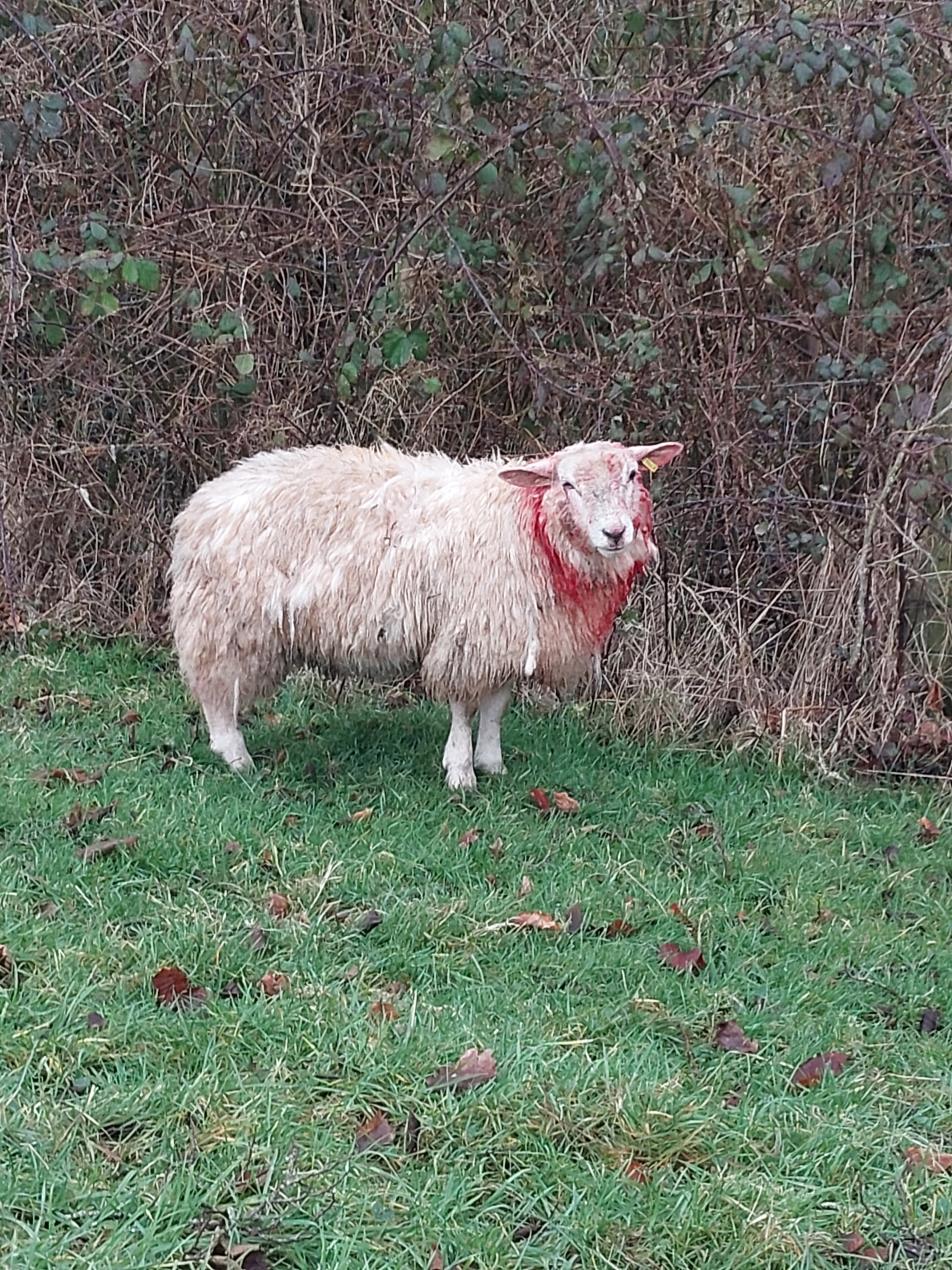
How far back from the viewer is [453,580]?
5.16 metres

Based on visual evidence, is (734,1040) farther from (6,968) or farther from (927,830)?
(927,830)

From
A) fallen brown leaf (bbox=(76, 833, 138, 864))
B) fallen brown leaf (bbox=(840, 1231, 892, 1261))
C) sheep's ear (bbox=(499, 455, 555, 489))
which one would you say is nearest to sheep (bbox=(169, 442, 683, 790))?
sheep's ear (bbox=(499, 455, 555, 489))

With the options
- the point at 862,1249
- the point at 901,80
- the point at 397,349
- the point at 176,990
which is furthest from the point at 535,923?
the point at 901,80

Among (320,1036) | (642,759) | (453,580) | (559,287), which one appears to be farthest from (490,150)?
(320,1036)

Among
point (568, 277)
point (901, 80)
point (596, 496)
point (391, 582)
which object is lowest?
point (391, 582)

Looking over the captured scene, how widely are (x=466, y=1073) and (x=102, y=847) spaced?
66.6 inches

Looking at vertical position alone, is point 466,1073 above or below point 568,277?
below

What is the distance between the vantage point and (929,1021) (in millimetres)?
3756

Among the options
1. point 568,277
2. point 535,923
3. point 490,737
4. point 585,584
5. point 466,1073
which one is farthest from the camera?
point 568,277

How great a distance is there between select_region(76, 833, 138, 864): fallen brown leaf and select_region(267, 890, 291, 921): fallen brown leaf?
0.57 m

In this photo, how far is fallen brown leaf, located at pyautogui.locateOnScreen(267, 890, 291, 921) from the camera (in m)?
4.04

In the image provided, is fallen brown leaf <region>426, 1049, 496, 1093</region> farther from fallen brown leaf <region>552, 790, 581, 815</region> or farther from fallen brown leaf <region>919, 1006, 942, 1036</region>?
fallen brown leaf <region>552, 790, 581, 815</region>

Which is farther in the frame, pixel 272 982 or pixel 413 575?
pixel 413 575

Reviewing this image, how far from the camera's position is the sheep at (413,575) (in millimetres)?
5145
